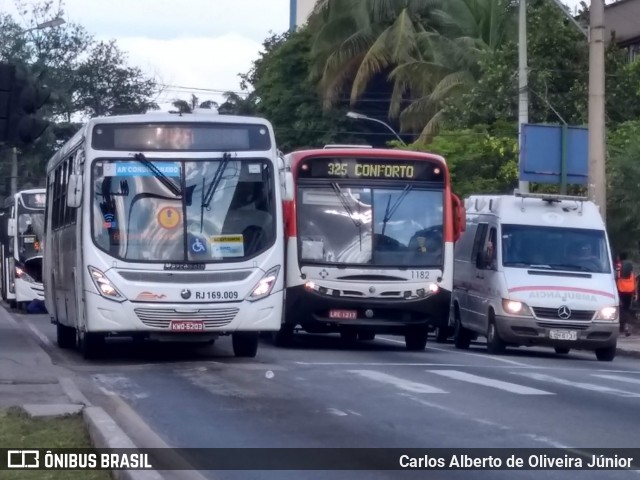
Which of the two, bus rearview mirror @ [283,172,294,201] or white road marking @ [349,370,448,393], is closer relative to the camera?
white road marking @ [349,370,448,393]

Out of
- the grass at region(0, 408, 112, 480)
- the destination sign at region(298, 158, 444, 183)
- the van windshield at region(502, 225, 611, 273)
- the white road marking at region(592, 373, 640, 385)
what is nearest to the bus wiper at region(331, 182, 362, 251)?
the destination sign at region(298, 158, 444, 183)

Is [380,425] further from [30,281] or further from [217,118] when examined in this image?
[30,281]

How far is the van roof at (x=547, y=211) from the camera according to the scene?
72.7 ft

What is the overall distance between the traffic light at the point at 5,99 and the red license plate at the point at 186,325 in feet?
13.3

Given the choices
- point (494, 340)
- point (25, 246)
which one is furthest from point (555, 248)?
point (25, 246)

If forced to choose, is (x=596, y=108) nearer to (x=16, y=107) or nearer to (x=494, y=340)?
(x=494, y=340)

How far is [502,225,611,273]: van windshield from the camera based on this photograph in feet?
71.7

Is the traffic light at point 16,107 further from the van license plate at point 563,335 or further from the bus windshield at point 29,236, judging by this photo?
the bus windshield at point 29,236

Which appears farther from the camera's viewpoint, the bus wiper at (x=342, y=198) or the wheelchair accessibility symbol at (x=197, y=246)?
the bus wiper at (x=342, y=198)

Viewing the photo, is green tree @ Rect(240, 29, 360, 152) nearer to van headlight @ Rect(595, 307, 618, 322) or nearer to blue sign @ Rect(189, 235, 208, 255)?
van headlight @ Rect(595, 307, 618, 322)

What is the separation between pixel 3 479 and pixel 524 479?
138 inches

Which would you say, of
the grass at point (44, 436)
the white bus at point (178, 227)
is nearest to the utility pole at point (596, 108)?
the white bus at point (178, 227)

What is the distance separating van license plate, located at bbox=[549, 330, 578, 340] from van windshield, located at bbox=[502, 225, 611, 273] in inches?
46.9

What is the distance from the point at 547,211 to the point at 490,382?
24.6ft
